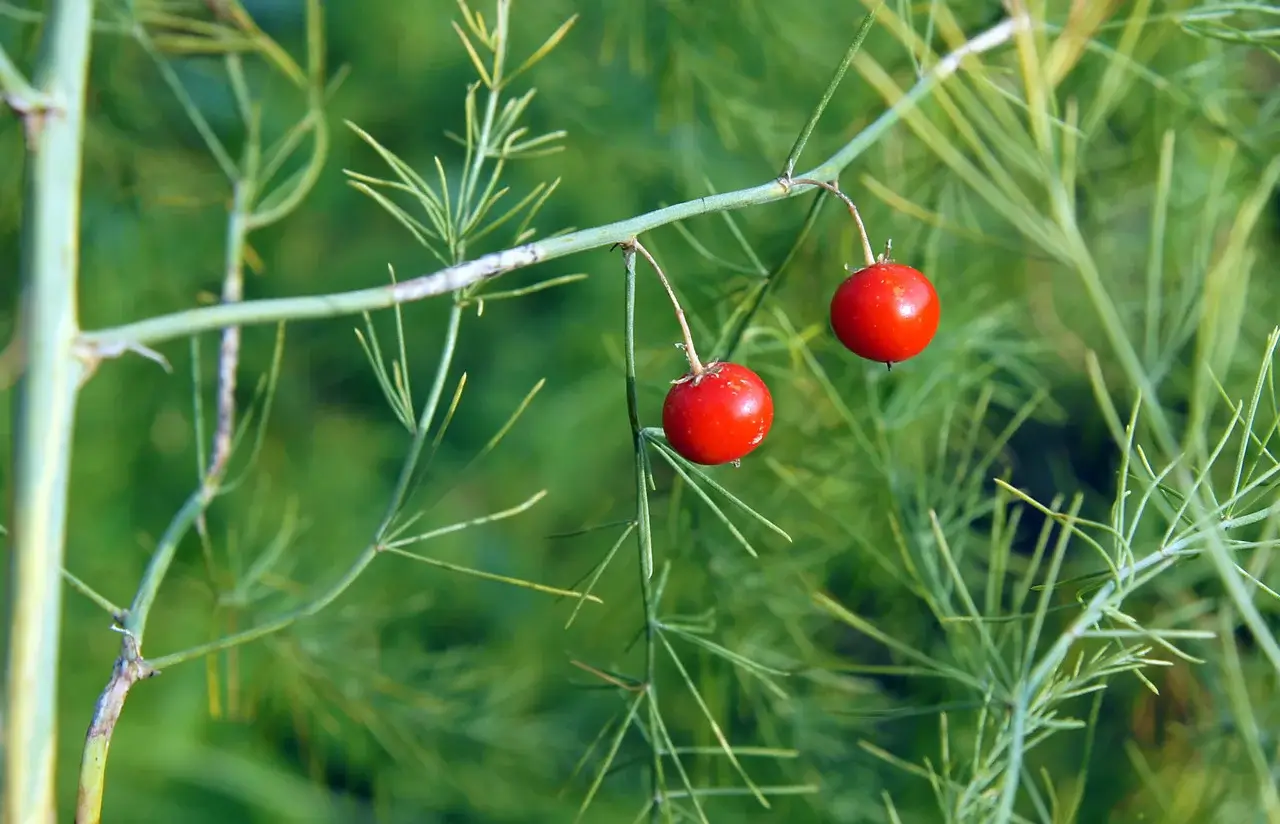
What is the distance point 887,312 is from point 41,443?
0.27 meters

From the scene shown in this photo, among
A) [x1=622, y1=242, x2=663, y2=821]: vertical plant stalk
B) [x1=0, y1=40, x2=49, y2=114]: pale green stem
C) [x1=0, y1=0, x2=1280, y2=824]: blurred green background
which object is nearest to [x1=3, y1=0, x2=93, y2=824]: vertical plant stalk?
[x1=0, y1=40, x2=49, y2=114]: pale green stem

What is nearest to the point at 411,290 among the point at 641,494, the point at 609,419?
the point at 641,494

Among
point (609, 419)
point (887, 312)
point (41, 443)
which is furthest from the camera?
point (609, 419)

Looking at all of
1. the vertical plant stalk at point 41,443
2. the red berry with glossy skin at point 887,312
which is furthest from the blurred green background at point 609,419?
the vertical plant stalk at point 41,443

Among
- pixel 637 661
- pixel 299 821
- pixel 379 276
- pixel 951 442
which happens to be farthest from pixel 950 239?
pixel 299 821

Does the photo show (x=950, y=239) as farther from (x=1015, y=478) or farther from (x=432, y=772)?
(x=432, y=772)

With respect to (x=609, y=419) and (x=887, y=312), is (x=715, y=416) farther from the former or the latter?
(x=609, y=419)

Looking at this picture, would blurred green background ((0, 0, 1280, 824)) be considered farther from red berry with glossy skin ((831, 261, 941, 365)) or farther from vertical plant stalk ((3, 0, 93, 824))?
vertical plant stalk ((3, 0, 93, 824))

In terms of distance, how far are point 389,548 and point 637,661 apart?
2.38 feet

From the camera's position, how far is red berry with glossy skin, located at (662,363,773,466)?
1.14ft

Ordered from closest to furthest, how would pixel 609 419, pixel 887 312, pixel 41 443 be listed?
pixel 41 443 < pixel 887 312 < pixel 609 419

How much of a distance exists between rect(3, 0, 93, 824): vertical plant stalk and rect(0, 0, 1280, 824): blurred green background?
0.33 metres

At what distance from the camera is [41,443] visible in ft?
0.90

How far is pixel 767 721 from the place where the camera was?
84 cm
